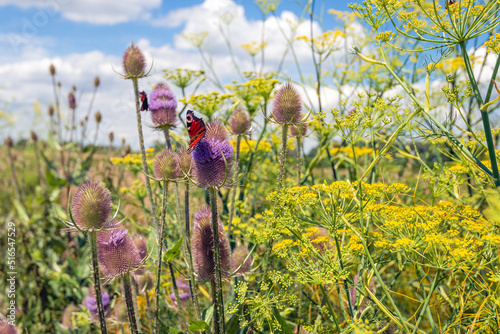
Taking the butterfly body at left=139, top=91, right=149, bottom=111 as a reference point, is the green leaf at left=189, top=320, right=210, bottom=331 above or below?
below

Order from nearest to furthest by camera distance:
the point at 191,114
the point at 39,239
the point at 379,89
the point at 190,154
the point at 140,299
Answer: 1. the point at 191,114
2. the point at 190,154
3. the point at 140,299
4. the point at 379,89
5. the point at 39,239

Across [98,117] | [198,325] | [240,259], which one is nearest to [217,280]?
[198,325]

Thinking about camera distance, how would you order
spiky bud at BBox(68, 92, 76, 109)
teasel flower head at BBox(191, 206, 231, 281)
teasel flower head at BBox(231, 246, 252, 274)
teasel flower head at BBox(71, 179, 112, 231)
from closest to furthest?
1. teasel flower head at BBox(71, 179, 112, 231)
2. teasel flower head at BBox(191, 206, 231, 281)
3. teasel flower head at BBox(231, 246, 252, 274)
4. spiky bud at BBox(68, 92, 76, 109)

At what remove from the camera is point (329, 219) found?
2480 mm

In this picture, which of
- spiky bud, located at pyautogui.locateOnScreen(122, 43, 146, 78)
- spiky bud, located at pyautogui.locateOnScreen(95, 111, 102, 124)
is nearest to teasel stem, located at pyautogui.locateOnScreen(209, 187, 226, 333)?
spiky bud, located at pyautogui.locateOnScreen(122, 43, 146, 78)

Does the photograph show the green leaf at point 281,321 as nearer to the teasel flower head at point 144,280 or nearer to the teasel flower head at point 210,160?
the teasel flower head at point 210,160

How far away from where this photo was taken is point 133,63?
307 cm

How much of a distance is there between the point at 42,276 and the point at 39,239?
1031 mm

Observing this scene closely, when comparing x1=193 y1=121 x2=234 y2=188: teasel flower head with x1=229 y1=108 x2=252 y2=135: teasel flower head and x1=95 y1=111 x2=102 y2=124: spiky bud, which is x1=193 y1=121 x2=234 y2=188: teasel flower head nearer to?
x1=229 y1=108 x2=252 y2=135: teasel flower head

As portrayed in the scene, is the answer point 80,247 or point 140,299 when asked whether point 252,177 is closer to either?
point 140,299

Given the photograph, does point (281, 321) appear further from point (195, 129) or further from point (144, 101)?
point (144, 101)

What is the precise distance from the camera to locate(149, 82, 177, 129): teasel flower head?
10.4 ft

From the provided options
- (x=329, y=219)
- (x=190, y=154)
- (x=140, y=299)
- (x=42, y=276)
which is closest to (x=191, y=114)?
(x=190, y=154)

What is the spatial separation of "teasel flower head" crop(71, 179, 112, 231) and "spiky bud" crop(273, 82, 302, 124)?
140 centimetres
